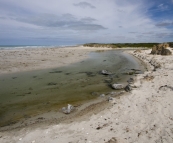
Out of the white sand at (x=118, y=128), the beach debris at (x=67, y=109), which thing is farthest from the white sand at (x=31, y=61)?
the white sand at (x=118, y=128)

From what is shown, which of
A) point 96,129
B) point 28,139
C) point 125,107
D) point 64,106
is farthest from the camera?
point 64,106

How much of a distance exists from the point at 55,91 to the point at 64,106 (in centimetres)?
281

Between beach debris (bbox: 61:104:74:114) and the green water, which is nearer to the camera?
beach debris (bbox: 61:104:74:114)

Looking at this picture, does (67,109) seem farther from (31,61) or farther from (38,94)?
(31,61)

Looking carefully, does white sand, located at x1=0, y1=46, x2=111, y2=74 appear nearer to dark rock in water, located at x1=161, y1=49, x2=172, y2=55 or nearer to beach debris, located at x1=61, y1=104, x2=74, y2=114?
beach debris, located at x1=61, y1=104, x2=74, y2=114

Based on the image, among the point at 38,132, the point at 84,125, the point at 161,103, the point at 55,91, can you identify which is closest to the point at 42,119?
the point at 38,132

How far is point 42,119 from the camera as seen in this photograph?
7.59 metres

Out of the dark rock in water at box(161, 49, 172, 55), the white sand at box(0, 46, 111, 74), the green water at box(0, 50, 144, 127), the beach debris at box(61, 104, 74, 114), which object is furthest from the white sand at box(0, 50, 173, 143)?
the dark rock in water at box(161, 49, 172, 55)

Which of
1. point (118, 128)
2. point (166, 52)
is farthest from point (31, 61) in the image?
point (166, 52)

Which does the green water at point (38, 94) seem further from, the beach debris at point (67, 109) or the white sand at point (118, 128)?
the white sand at point (118, 128)

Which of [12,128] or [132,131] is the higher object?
[132,131]

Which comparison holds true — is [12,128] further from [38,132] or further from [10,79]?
[10,79]

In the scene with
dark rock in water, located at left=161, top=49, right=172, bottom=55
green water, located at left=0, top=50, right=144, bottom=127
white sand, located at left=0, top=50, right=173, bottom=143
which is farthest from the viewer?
dark rock in water, located at left=161, top=49, right=172, bottom=55

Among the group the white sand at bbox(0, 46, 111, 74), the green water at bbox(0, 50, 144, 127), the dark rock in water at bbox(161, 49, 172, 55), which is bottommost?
the green water at bbox(0, 50, 144, 127)
